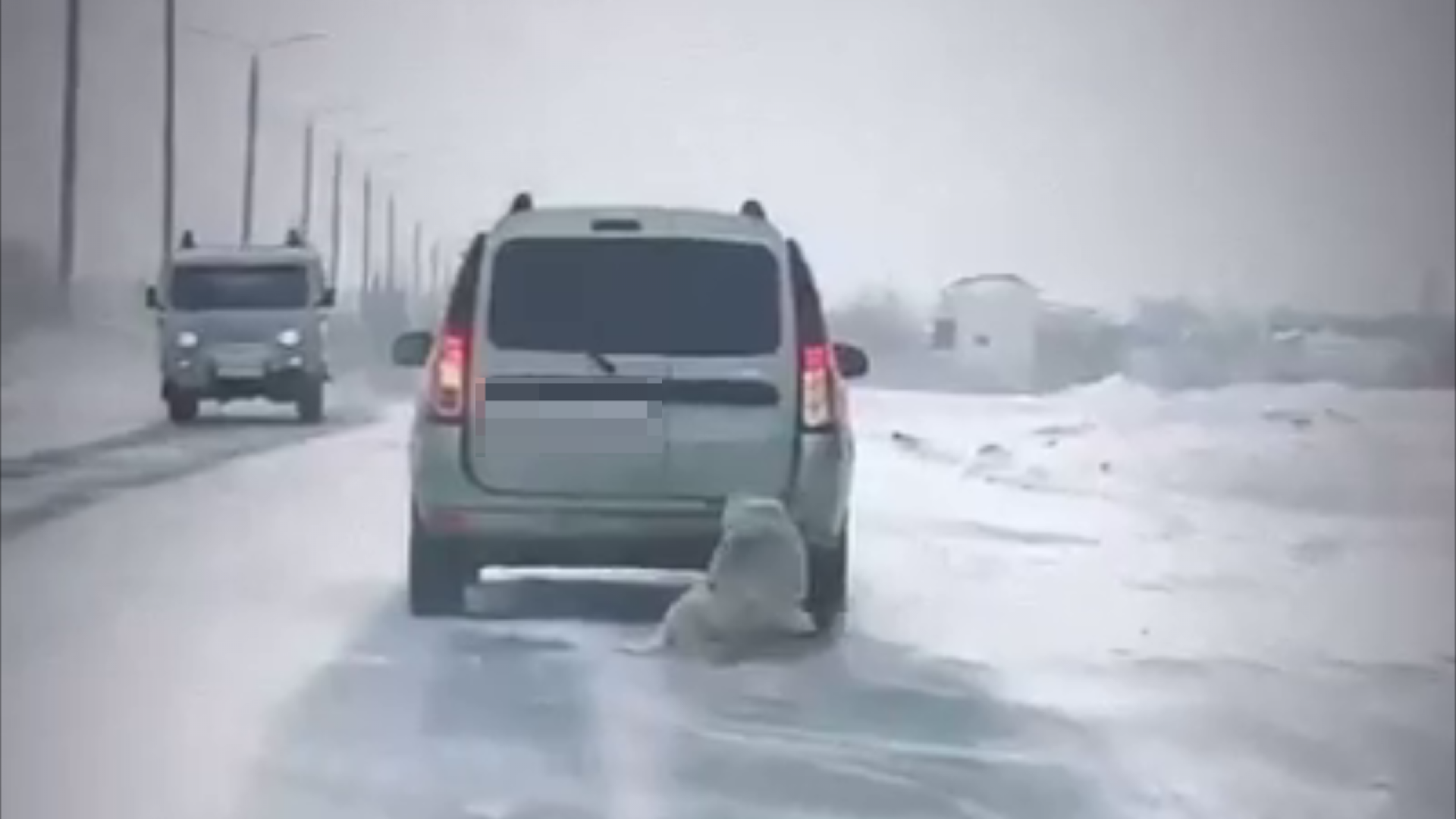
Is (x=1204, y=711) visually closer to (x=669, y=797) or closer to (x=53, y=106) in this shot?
(x=669, y=797)

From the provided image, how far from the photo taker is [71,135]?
8.40ft

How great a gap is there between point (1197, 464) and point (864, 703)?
1.48 ft

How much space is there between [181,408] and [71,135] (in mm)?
313

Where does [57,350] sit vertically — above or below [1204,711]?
above

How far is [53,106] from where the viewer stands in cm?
Result: 256

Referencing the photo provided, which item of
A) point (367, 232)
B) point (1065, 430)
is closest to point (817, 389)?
point (1065, 430)

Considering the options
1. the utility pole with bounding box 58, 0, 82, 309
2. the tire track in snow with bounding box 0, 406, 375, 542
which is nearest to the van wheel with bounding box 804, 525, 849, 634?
the tire track in snow with bounding box 0, 406, 375, 542

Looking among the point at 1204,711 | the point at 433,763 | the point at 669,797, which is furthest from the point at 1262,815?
the point at 433,763

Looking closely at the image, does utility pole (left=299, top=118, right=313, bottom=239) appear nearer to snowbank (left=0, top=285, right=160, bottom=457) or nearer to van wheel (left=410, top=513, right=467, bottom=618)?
snowbank (left=0, top=285, right=160, bottom=457)

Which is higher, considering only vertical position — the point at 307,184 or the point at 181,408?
the point at 307,184

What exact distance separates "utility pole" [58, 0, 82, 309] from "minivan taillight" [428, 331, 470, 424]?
0.39 metres

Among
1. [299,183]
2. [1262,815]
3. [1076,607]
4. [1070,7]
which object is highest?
[1070,7]

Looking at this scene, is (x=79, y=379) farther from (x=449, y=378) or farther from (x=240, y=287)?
(x=449, y=378)

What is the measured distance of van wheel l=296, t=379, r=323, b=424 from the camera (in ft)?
8.43
